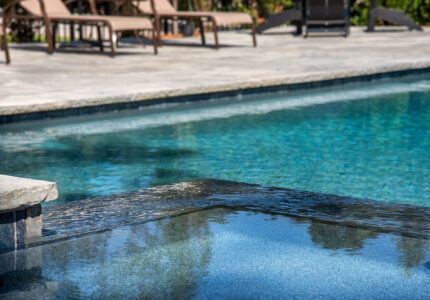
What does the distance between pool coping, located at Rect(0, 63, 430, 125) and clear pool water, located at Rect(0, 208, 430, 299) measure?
8.82ft

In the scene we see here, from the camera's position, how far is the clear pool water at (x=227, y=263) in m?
1.81

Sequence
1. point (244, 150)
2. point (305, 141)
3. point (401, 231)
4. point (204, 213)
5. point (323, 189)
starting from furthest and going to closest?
point (305, 141)
point (244, 150)
point (323, 189)
point (204, 213)
point (401, 231)

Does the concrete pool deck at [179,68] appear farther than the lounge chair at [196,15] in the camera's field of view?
No

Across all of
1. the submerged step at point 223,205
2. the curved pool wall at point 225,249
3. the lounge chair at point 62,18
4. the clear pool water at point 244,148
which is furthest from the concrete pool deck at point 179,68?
the curved pool wall at point 225,249

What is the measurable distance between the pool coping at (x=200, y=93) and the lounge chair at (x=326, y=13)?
399cm

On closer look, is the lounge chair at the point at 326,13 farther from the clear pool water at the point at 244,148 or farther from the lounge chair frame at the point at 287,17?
the clear pool water at the point at 244,148

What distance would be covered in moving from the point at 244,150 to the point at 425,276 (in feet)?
8.74

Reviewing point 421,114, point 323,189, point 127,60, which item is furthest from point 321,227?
point 127,60

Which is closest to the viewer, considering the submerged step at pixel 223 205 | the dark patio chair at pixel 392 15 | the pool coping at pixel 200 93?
the submerged step at pixel 223 205

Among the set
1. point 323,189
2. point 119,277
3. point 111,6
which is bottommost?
point 323,189

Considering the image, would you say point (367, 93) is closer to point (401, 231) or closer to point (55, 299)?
point (401, 231)

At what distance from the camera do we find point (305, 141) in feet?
15.8

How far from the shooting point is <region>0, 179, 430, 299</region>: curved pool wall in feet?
6.02

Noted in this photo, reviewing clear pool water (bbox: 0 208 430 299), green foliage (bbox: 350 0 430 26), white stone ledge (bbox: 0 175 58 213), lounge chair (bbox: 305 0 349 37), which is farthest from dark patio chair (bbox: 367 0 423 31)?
white stone ledge (bbox: 0 175 58 213)
